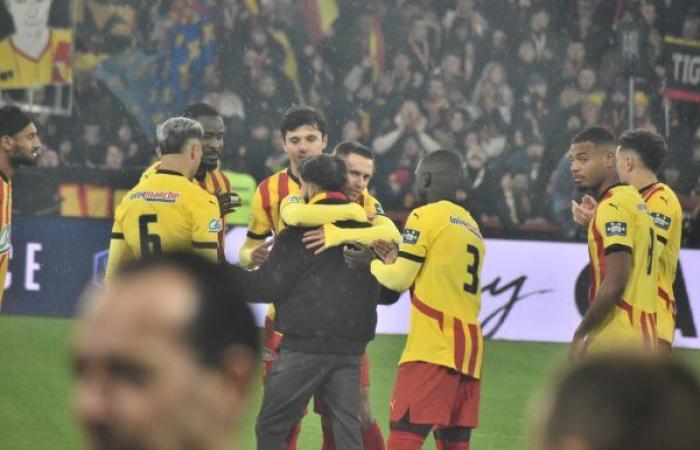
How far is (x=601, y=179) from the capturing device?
6.11 metres

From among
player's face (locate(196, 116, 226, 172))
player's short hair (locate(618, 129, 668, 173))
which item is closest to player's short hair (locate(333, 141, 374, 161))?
player's face (locate(196, 116, 226, 172))

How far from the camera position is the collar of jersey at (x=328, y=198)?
5.79 metres

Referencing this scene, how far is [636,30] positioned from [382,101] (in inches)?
139

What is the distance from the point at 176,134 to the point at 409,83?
10363mm

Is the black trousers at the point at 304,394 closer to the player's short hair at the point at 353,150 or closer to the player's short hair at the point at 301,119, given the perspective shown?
the player's short hair at the point at 353,150

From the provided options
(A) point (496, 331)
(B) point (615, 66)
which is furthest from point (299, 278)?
(B) point (615, 66)

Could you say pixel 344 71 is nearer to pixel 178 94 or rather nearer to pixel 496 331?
pixel 178 94

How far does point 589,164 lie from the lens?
6.11m

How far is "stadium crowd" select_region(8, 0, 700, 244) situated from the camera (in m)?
15.7

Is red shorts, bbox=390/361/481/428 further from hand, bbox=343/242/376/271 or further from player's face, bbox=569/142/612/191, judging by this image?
player's face, bbox=569/142/612/191

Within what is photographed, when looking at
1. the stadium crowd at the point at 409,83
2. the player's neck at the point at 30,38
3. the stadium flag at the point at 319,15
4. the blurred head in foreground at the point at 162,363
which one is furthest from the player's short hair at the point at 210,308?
the stadium flag at the point at 319,15

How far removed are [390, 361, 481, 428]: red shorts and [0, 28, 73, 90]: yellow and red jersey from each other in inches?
434

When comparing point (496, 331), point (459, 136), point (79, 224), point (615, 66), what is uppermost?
point (615, 66)

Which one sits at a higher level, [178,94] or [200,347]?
[178,94]
